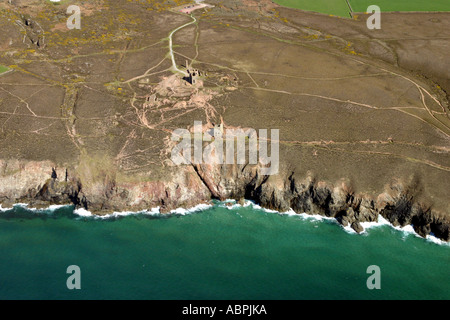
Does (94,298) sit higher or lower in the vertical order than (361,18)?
lower

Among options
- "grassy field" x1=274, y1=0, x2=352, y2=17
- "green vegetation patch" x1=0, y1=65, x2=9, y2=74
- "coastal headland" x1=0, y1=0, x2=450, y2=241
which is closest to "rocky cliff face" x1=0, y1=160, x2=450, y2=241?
"coastal headland" x1=0, y1=0, x2=450, y2=241

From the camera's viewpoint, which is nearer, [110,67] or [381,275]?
[381,275]

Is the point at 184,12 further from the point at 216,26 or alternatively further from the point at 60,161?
the point at 60,161

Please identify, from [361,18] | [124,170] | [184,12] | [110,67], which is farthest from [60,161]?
[361,18]

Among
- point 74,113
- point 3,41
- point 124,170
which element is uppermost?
point 3,41

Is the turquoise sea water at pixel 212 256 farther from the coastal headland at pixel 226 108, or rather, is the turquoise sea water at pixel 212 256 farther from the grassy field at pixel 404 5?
the grassy field at pixel 404 5

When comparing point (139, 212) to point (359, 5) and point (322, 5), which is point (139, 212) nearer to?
point (322, 5)
